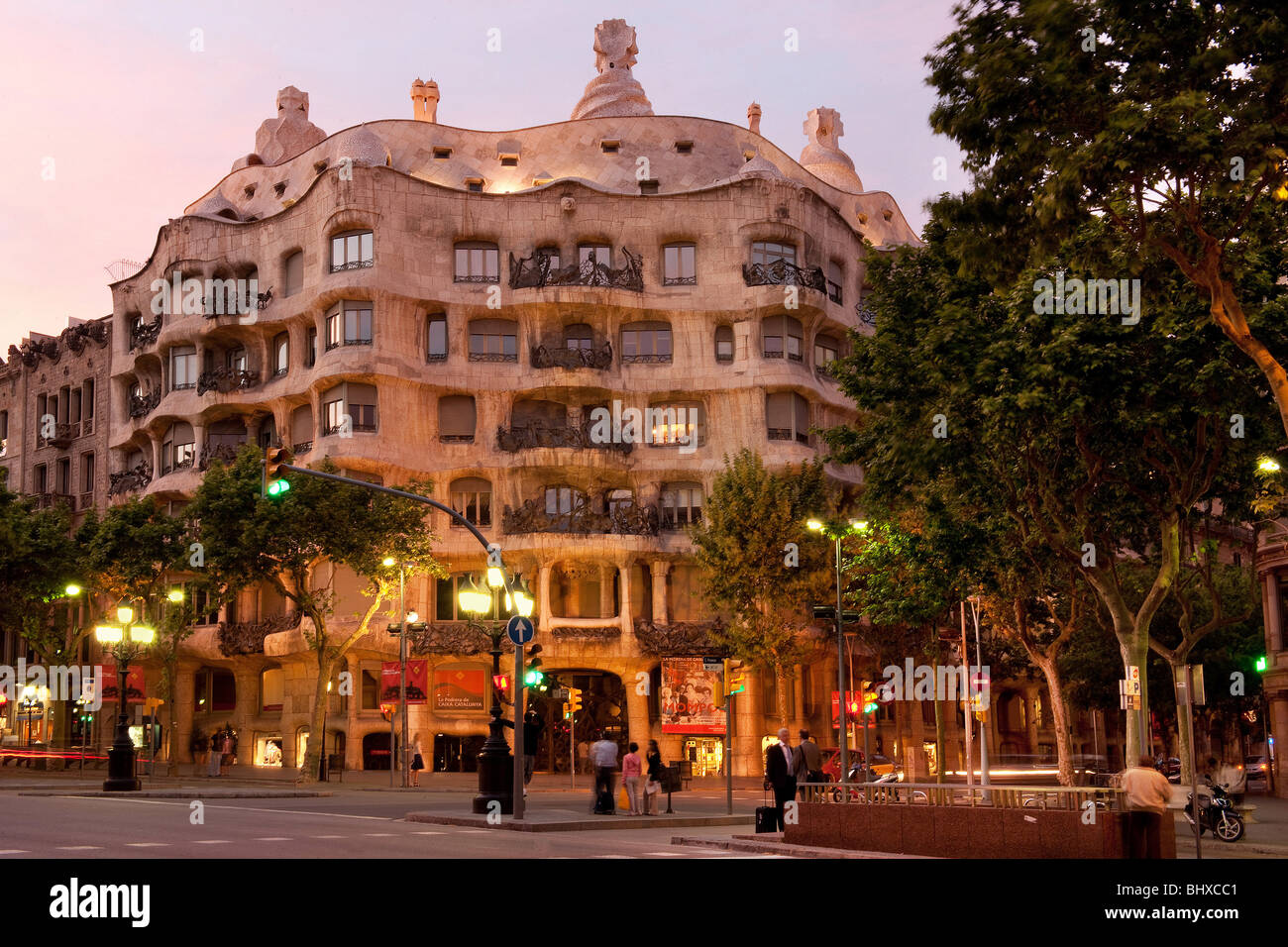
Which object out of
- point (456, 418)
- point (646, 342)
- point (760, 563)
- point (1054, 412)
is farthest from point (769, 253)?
point (1054, 412)

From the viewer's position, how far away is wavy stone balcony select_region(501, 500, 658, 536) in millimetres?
52719

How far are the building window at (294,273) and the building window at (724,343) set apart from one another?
16.6 meters

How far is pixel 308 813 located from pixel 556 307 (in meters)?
29.9

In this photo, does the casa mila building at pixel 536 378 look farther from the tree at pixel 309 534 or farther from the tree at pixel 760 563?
the tree at pixel 309 534

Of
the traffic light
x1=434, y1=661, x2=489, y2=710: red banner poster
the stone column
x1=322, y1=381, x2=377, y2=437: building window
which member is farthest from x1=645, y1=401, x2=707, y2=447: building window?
the traffic light

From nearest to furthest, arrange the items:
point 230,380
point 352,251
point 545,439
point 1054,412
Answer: point 1054,412, point 545,439, point 352,251, point 230,380

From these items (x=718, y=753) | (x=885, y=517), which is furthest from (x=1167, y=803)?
(x=718, y=753)

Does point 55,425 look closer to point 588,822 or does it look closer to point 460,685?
point 460,685

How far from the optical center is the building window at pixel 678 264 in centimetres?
5562

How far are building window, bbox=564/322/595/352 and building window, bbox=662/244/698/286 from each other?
3487mm

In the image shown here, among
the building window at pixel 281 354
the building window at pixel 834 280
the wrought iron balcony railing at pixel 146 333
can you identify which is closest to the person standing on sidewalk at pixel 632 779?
the building window at pixel 281 354

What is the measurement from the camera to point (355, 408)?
5331 cm

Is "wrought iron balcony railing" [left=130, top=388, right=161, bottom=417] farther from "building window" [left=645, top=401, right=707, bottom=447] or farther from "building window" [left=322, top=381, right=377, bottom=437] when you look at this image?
"building window" [left=645, top=401, right=707, bottom=447]

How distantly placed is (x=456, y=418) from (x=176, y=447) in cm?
1315
